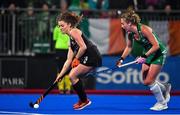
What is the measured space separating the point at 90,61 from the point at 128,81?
194 inches

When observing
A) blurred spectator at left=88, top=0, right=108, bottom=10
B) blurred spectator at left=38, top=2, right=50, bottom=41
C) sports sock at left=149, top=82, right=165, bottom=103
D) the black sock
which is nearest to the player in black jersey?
the black sock

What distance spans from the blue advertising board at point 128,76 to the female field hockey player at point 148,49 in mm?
4327

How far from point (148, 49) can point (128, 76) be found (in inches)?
185

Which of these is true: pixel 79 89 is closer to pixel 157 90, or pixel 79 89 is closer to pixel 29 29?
pixel 157 90

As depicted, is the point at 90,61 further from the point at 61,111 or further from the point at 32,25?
the point at 32,25

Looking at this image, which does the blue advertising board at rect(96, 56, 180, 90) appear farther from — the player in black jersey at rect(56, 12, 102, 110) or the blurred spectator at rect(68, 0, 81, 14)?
the player in black jersey at rect(56, 12, 102, 110)

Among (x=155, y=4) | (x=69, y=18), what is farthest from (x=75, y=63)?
(x=155, y=4)

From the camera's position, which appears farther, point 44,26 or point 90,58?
point 44,26

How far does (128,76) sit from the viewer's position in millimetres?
14594

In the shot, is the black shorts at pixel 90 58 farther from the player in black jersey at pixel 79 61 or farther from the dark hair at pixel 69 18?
the dark hair at pixel 69 18

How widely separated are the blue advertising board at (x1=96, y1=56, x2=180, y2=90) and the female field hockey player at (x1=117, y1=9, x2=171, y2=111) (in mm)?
4327

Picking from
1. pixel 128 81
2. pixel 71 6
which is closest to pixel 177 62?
pixel 128 81

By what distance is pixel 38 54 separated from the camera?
1473 cm

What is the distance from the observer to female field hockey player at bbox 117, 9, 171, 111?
31.7 feet
